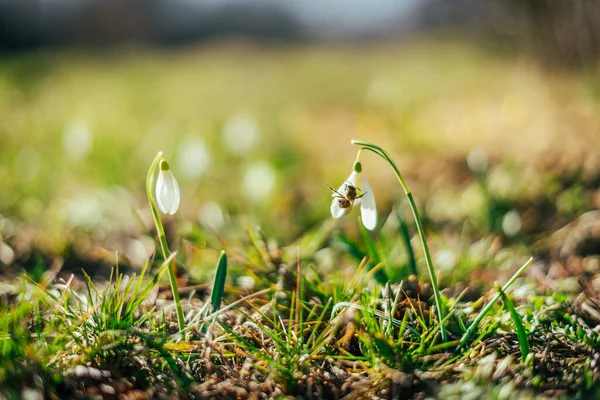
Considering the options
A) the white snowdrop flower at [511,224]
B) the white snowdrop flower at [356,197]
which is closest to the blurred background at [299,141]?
the white snowdrop flower at [511,224]

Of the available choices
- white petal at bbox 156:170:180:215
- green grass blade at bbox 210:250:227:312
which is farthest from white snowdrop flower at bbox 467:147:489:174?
white petal at bbox 156:170:180:215

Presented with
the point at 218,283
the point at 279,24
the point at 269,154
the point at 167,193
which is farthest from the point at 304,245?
the point at 279,24

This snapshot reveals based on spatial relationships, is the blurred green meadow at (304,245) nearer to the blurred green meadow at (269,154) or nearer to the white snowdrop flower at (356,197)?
the blurred green meadow at (269,154)

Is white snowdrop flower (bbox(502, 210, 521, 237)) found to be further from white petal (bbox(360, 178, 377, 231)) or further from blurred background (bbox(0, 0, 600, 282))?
white petal (bbox(360, 178, 377, 231))

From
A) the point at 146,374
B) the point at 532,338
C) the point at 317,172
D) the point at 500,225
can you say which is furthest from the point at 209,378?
the point at 317,172

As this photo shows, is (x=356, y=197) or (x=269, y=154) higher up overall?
(x=356, y=197)

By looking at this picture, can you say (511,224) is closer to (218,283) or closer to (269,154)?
(218,283)

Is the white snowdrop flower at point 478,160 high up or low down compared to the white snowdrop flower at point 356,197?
down
